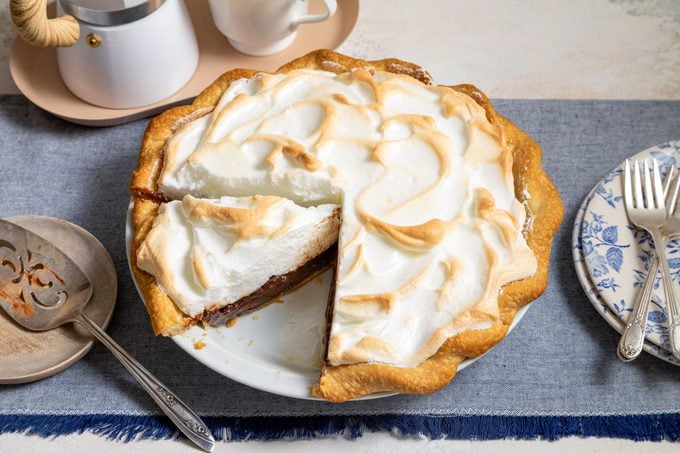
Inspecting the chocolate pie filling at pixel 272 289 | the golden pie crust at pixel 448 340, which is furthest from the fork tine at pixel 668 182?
the chocolate pie filling at pixel 272 289

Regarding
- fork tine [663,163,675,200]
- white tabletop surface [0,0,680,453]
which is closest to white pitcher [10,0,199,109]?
white tabletop surface [0,0,680,453]

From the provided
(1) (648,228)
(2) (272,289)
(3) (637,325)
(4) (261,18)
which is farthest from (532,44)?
(2) (272,289)

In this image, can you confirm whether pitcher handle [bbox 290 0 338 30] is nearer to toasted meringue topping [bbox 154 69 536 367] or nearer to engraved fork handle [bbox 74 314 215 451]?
toasted meringue topping [bbox 154 69 536 367]

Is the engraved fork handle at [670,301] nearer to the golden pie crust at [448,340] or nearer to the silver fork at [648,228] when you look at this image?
the silver fork at [648,228]

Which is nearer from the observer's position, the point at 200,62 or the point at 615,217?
the point at 615,217

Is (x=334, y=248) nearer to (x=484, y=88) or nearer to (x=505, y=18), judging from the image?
(x=484, y=88)

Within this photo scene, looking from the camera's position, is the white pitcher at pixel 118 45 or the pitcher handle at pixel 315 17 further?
the pitcher handle at pixel 315 17

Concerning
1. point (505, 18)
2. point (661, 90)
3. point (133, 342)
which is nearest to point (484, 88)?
point (505, 18)

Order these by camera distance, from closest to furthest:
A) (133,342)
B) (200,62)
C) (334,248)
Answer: (133,342), (334,248), (200,62)
